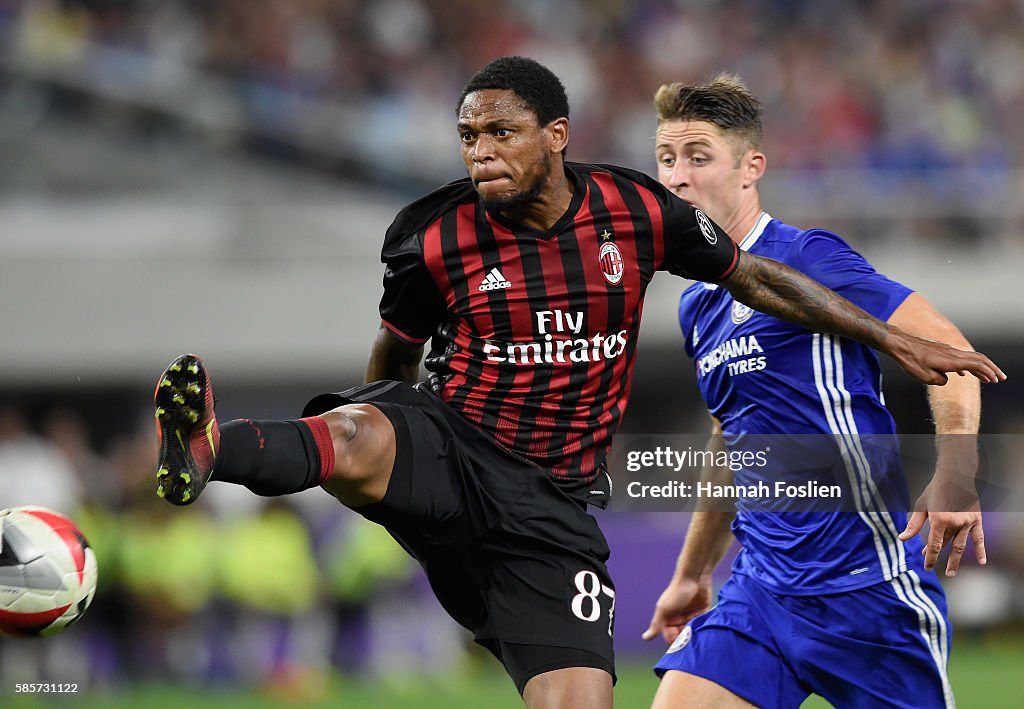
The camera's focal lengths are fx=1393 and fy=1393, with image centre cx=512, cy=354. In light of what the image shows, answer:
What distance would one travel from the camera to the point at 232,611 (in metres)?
11.3

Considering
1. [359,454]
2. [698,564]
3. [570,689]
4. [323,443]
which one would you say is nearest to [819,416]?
[698,564]

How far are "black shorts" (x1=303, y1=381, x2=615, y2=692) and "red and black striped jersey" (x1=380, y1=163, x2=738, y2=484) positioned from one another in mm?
101

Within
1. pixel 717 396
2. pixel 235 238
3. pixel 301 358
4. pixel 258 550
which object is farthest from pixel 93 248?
pixel 717 396

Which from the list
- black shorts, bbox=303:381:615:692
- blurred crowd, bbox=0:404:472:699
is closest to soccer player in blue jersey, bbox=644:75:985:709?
black shorts, bbox=303:381:615:692

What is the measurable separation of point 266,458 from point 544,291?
1113 mm

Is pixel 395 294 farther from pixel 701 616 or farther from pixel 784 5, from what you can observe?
pixel 784 5

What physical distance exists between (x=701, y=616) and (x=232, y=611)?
720 cm

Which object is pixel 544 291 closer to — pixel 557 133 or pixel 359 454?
pixel 557 133

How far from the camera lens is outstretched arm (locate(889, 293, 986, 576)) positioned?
4.18m

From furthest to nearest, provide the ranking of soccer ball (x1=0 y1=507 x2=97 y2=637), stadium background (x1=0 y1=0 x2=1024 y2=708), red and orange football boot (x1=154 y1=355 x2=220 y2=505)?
1. stadium background (x1=0 y1=0 x2=1024 y2=708)
2. soccer ball (x1=0 y1=507 x2=97 y2=637)
3. red and orange football boot (x1=154 y1=355 x2=220 y2=505)

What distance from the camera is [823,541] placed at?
4633 millimetres

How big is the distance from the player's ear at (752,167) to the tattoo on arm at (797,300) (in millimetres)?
595

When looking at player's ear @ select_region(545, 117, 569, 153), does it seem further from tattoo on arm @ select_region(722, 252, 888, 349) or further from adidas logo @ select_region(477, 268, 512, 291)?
tattoo on arm @ select_region(722, 252, 888, 349)

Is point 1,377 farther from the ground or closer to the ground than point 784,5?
closer to the ground
